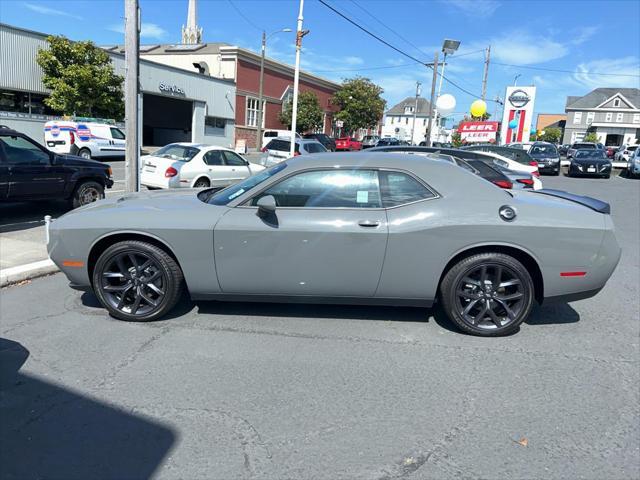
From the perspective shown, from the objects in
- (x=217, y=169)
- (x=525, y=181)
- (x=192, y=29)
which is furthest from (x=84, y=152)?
(x=192, y=29)

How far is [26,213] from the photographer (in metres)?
9.38

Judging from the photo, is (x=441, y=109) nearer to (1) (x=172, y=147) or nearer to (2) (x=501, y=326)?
(1) (x=172, y=147)

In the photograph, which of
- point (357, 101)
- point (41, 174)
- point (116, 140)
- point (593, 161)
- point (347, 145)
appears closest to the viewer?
point (41, 174)

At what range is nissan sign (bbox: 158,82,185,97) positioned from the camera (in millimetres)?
33188

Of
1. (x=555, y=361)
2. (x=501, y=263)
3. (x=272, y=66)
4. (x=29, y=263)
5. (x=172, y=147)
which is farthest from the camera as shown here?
(x=272, y=66)

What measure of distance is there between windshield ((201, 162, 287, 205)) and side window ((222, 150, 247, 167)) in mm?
8987

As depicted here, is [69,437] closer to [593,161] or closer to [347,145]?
[593,161]

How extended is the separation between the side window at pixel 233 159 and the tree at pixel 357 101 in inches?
1691

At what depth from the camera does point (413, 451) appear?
2.75 m

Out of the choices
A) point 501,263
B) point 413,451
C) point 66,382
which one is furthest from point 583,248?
point 66,382

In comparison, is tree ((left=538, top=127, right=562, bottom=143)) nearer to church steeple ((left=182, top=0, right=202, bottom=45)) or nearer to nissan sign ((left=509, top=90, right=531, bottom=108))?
nissan sign ((left=509, top=90, right=531, bottom=108))

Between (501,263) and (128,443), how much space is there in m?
3.12

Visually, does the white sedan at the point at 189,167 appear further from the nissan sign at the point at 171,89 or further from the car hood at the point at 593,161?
the nissan sign at the point at 171,89

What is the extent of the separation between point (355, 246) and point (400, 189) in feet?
2.19
